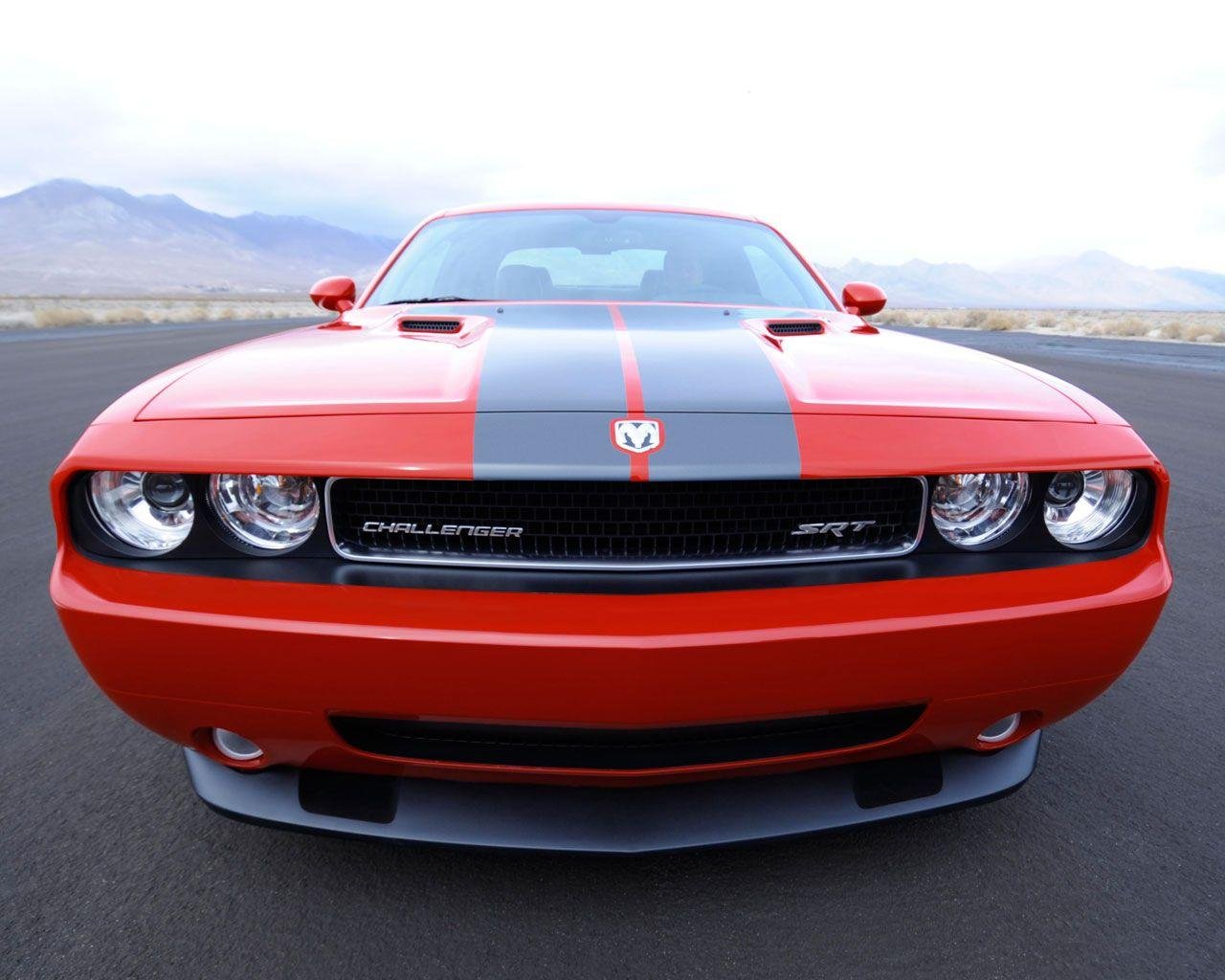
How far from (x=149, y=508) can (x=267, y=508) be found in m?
0.19

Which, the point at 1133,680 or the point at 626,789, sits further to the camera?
the point at 1133,680

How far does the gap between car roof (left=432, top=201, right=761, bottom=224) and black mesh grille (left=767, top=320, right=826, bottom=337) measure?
3.47 feet

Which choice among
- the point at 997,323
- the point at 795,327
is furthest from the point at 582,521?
the point at 997,323

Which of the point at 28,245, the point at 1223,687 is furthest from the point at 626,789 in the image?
the point at 28,245

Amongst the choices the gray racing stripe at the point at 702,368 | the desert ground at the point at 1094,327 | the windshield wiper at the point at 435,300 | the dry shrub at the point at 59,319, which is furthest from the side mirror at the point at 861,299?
the dry shrub at the point at 59,319

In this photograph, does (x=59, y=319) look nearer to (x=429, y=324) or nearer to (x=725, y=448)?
(x=429, y=324)

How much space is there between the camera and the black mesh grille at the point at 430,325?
1.82m

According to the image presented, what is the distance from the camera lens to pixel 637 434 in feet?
4.01

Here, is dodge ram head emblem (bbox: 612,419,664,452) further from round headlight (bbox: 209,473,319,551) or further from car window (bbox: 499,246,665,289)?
car window (bbox: 499,246,665,289)

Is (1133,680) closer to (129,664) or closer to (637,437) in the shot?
(637,437)

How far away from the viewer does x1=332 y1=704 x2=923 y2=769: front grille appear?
1271 mm

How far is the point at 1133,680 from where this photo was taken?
91.0 inches

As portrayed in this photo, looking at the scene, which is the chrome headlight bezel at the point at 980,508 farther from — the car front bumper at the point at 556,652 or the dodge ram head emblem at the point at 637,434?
the dodge ram head emblem at the point at 637,434

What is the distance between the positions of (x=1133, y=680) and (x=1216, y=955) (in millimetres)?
1094
